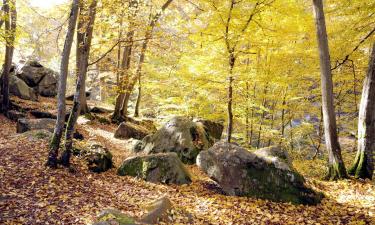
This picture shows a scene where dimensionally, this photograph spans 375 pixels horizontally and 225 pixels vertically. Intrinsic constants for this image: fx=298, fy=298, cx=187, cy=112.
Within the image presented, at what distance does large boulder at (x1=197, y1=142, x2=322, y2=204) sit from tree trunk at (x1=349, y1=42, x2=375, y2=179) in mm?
2219

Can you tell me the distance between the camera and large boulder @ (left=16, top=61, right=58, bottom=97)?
1925cm

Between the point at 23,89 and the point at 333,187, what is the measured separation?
16.5m

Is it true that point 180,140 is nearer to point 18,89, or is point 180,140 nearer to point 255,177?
point 255,177

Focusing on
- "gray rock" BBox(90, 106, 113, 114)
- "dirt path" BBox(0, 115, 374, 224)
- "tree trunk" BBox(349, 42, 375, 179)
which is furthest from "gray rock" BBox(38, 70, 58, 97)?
"tree trunk" BBox(349, 42, 375, 179)

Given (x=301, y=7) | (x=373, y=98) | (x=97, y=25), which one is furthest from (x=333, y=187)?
(x=97, y=25)

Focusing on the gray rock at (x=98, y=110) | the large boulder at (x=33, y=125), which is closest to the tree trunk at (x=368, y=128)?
the large boulder at (x=33, y=125)

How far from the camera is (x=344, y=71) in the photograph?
13.7 metres

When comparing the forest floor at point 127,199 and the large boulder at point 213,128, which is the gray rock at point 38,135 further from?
the large boulder at point 213,128

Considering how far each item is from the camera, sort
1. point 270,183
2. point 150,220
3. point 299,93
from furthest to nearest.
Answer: point 299,93, point 270,183, point 150,220

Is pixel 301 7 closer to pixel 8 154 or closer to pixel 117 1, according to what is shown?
pixel 117 1

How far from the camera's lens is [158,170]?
8.45 m

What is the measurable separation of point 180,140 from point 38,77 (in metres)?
13.5

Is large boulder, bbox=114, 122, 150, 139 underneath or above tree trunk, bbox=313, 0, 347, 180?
underneath

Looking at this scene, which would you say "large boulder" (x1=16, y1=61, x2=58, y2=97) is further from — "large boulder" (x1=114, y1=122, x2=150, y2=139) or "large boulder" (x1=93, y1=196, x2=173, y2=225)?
"large boulder" (x1=93, y1=196, x2=173, y2=225)
